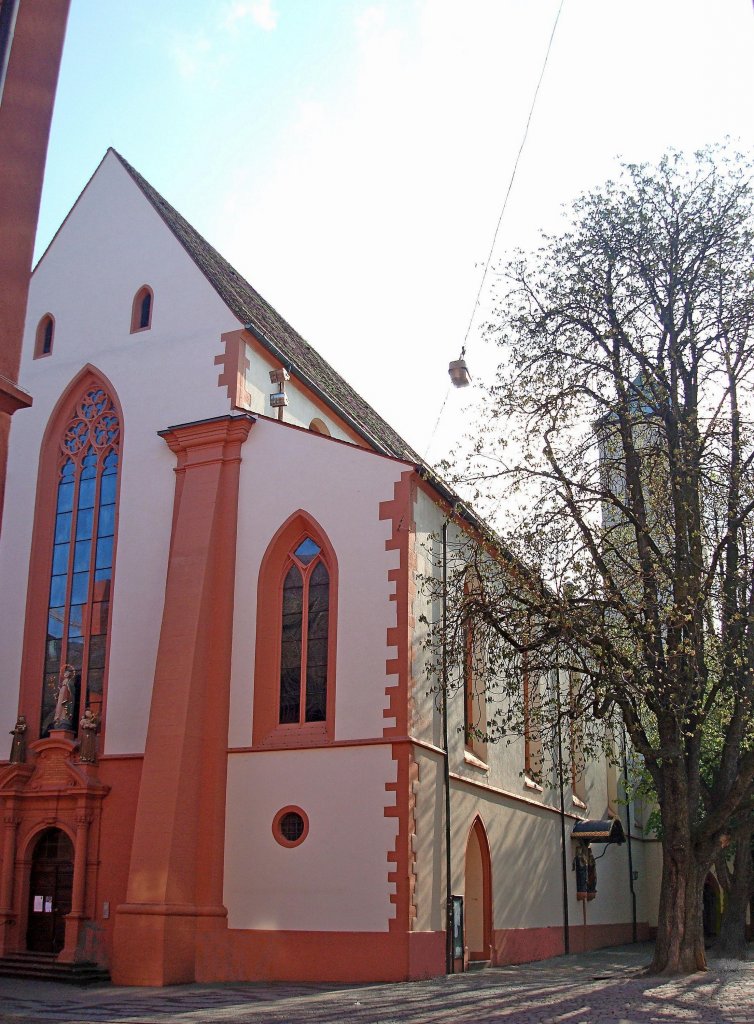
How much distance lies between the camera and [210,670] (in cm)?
1873

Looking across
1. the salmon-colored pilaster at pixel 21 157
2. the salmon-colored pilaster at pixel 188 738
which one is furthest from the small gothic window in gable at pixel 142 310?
the salmon-colored pilaster at pixel 21 157

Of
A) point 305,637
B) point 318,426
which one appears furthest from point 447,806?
point 318,426

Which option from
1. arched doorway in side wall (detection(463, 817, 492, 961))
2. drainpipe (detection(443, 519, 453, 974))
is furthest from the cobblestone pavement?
arched doorway in side wall (detection(463, 817, 492, 961))

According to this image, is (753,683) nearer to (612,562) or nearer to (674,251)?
(612,562)

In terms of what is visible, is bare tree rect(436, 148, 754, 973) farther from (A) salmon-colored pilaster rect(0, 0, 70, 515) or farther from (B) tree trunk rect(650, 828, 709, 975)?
(A) salmon-colored pilaster rect(0, 0, 70, 515)

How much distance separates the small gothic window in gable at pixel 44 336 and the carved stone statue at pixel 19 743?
7.63 meters

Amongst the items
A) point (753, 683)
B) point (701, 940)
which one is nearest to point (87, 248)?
point (753, 683)

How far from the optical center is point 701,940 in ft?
56.1

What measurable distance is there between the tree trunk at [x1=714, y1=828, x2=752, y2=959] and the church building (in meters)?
4.31

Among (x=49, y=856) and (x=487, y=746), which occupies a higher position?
(x=487, y=746)

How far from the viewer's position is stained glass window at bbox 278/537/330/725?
18422 mm

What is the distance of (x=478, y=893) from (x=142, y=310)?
13198mm

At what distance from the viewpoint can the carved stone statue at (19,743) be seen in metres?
19.7

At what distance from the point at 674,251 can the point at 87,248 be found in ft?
39.9
